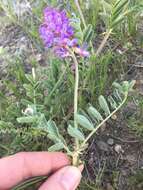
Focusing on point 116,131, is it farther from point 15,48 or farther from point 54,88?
point 15,48

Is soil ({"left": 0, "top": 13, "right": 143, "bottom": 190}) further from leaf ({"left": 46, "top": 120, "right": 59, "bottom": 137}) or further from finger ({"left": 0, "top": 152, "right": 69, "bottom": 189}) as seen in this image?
leaf ({"left": 46, "top": 120, "right": 59, "bottom": 137})

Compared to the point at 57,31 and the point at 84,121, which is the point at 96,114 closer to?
the point at 84,121

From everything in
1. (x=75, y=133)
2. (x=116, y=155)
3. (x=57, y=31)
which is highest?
(x=57, y=31)

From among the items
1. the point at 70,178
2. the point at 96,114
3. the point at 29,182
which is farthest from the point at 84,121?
the point at 29,182

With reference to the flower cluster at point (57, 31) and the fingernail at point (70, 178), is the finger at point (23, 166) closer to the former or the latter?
the fingernail at point (70, 178)

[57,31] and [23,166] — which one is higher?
[57,31]

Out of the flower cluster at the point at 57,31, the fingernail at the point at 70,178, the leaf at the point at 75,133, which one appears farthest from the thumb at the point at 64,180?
the flower cluster at the point at 57,31

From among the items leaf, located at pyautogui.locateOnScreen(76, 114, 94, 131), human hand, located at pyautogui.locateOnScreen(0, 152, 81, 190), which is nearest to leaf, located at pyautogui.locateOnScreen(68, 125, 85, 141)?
leaf, located at pyautogui.locateOnScreen(76, 114, 94, 131)
